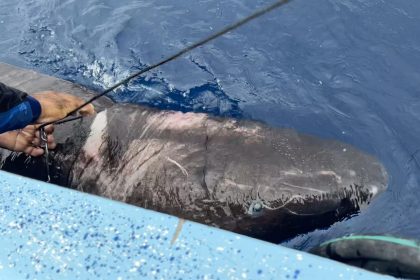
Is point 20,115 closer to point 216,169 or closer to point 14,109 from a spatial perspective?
point 14,109

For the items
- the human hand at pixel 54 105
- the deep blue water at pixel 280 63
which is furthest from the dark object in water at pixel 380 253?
the human hand at pixel 54 105

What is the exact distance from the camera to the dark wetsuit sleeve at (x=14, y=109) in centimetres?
313

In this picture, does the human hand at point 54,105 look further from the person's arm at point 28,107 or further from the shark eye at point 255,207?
the shark eye at point 255,207

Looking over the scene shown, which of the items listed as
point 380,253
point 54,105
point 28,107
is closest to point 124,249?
point 380,253

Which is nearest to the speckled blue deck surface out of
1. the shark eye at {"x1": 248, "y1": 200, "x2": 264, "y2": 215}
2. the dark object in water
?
the dark object in water

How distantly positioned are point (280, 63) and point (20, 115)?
2.50 m

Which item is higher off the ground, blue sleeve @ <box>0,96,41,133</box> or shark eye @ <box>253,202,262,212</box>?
blue sleeve @ <box>0,96,41,133</box>

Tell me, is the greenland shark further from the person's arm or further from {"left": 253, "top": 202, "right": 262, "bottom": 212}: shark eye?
the person's arm

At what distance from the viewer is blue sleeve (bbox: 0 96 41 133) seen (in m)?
3.16

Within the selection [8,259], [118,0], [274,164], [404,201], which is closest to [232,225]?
[274,164]

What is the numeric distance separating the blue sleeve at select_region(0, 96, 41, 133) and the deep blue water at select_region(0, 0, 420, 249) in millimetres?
1508

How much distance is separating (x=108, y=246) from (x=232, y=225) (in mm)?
1295

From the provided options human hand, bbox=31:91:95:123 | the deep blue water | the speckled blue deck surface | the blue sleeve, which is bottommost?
the deep blue water

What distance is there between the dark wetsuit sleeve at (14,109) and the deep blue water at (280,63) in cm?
156
